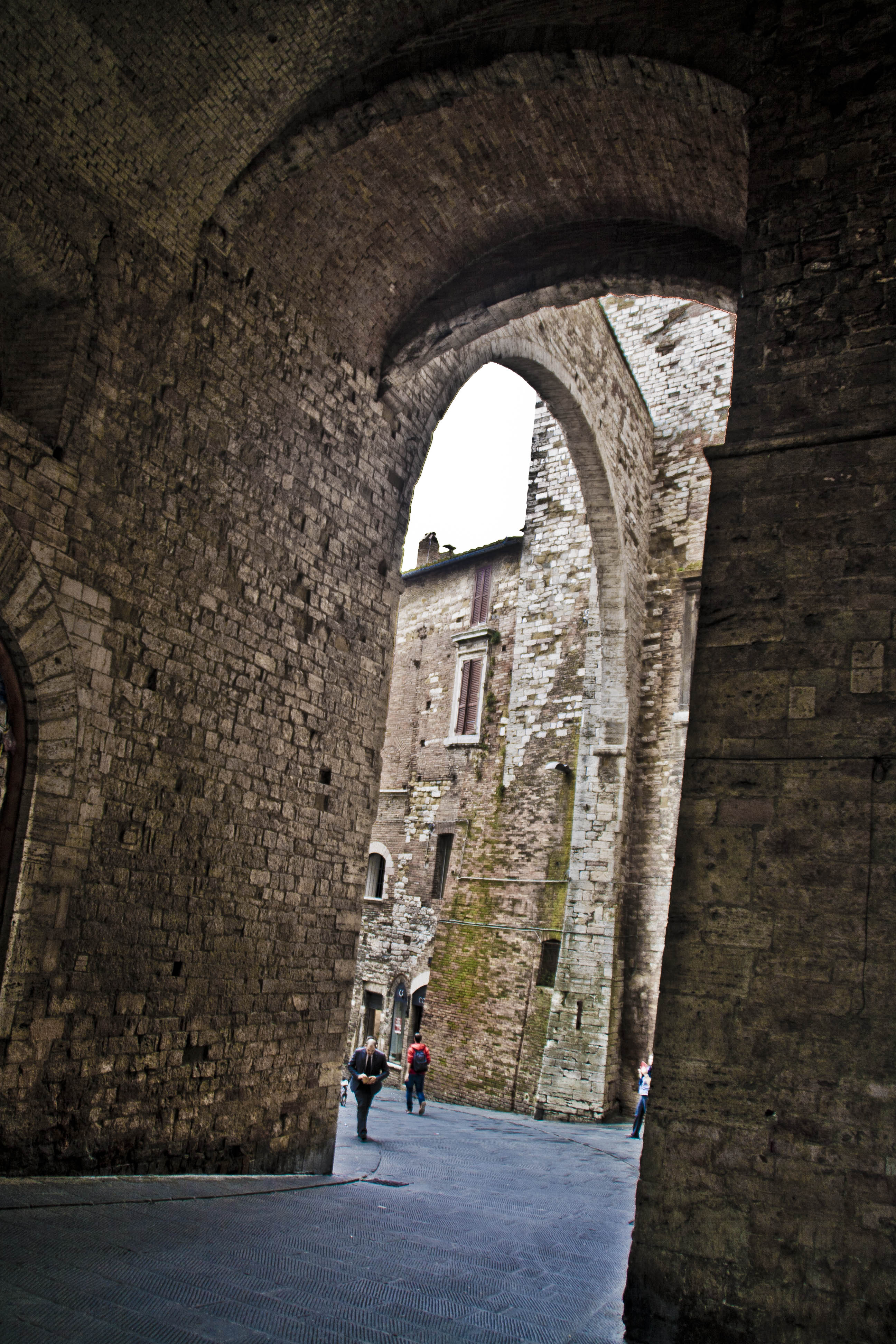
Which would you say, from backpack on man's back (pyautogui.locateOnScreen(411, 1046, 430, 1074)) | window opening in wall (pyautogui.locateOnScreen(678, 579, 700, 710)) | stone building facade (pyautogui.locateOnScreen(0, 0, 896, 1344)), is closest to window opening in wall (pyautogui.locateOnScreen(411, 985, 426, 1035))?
backpack on man's back (pyautogui.locateOnScreen(411, 1046, 430, 1074))

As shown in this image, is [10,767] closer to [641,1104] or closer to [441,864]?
[641,1104]

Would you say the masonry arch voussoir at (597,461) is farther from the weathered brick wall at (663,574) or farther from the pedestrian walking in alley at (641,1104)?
the pedestrian walking in alley at (641,1104)

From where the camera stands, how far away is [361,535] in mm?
8539

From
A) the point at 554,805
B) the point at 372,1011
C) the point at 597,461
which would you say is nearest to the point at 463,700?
the point at 554,805

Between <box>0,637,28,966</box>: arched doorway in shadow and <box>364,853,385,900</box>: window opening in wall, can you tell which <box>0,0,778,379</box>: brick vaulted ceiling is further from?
<box>364,853,385,900</box>: window opening in wall

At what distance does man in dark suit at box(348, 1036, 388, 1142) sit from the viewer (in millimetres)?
9531

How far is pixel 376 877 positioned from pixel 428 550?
7.56 m

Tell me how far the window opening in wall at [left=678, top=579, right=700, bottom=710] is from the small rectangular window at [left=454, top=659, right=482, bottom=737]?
3.88 m

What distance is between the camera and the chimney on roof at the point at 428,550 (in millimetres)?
21547

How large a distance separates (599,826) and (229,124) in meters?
10.3

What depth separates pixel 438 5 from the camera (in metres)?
6.45

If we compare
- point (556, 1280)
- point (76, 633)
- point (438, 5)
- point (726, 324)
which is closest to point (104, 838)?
point (76, 633)

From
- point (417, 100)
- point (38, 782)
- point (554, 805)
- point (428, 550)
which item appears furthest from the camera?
point (428, 550)

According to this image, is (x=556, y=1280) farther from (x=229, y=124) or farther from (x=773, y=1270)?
(x=229, y=124)
